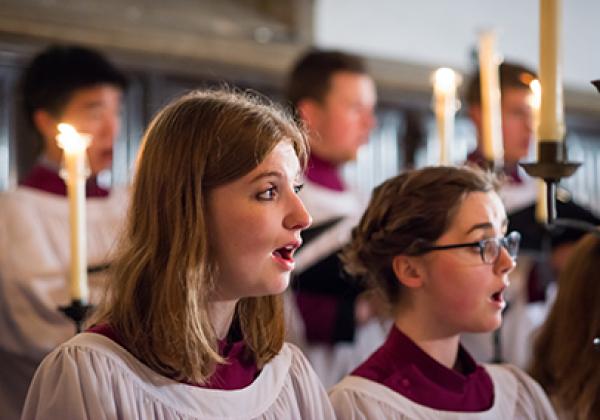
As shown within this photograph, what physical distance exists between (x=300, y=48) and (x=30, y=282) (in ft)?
7.70

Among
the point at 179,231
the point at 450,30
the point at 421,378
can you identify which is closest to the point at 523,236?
the point at 421,378

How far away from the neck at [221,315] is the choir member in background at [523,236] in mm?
1879

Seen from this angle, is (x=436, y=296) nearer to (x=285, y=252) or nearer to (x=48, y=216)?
(x=285, y=252)

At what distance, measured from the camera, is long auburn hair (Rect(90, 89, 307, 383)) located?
206cm

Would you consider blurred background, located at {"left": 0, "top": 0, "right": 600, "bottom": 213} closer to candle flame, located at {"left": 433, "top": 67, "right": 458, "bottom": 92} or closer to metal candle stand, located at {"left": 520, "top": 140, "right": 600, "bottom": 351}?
candle flame, located at {"left": 433, "top": 67, "right": 458, "bottom": 92}

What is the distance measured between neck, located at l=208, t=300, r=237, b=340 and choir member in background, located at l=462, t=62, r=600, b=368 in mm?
1879

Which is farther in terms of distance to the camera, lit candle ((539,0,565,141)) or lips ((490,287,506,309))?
lips ((490,287,506,309))

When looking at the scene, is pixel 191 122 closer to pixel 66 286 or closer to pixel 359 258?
pixel 359 258

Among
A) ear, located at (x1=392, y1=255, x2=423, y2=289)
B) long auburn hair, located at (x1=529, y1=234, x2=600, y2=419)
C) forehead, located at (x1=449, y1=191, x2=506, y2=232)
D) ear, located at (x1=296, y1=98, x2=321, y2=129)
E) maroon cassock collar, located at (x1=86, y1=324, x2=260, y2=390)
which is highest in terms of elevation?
ear, located at (x1=296, y1=98, x2=321, y2=129)

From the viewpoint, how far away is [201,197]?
2.11 metres

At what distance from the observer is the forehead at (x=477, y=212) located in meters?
2.61

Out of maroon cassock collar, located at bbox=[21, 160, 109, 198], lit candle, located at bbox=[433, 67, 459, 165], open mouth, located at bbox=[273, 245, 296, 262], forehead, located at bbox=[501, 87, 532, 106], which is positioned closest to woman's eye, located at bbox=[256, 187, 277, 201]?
open mouth, located at bbox=[273, 245, 296, 262]

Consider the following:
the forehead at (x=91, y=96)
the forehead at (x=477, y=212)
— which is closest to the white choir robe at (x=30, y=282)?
the forehead at (x=91, y=96)

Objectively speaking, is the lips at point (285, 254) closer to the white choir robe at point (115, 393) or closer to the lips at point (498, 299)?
the white choir robe at point (115, 393)
